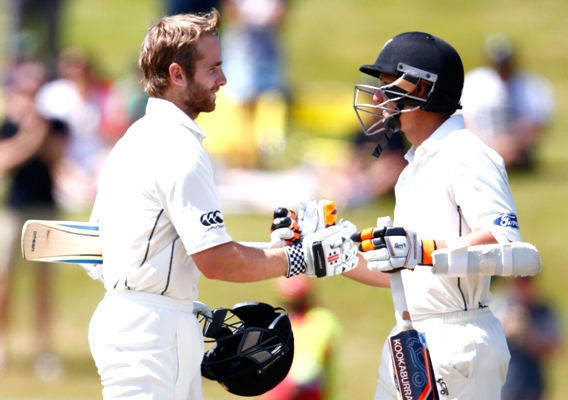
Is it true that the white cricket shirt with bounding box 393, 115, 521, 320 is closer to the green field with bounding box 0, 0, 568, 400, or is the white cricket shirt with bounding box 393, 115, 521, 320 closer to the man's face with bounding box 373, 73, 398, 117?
the man's face with bounding box 373, 73, 398, 117

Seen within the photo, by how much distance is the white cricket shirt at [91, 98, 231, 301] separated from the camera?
414 centimetres

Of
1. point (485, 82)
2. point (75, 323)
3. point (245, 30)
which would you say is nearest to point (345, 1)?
point (245, 30)

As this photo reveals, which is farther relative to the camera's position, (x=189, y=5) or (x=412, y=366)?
(x=189, y=5)

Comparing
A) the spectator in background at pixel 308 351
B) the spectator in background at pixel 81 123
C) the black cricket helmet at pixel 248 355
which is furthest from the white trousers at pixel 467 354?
the spectator in background at pixel 81 123

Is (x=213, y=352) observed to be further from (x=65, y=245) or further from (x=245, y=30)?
(x=245, y=30)

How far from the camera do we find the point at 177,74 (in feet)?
14.3

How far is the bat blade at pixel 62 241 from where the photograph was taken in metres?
4.61

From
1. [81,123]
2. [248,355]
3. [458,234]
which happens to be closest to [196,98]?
[248,355]

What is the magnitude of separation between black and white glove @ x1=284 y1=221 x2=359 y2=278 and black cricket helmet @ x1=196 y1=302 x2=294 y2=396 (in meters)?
0.36

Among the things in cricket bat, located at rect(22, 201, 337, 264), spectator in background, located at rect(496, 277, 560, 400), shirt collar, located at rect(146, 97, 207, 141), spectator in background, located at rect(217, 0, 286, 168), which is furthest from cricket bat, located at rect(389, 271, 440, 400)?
spectator in background, located at rect(217, 0, 286, 168)

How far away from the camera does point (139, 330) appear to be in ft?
13.8

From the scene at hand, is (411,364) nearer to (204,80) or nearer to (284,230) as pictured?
(284,230)

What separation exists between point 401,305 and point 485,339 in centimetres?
38

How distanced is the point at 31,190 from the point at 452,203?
6.60 meters
